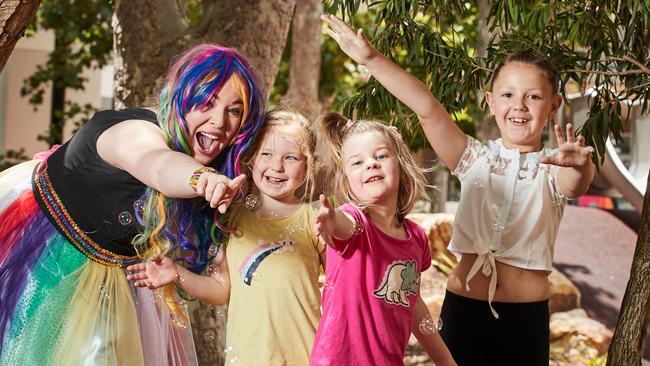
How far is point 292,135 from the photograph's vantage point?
2.43 m

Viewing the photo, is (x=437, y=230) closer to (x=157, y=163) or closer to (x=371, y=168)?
(x=371, y=168)

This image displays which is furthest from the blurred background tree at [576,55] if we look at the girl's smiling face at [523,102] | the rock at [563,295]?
the rock at [563,295]

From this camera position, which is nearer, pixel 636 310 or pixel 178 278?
pixel 178 278

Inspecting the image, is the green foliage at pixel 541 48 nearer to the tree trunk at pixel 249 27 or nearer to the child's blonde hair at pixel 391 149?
the child's blonde hair at pixel 391 149

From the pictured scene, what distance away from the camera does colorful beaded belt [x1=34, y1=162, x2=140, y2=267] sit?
2.37 metres

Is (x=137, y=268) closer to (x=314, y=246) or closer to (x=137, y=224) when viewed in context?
(x=137, y=224)

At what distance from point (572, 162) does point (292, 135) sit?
74 cm

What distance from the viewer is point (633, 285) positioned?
295 centimetres

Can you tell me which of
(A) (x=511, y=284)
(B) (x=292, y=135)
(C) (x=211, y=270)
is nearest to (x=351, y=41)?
(B) (x=292, y=135)

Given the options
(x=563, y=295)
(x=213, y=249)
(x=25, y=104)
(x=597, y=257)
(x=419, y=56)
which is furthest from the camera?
(x=25, y=104)

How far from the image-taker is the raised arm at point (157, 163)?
1795mm

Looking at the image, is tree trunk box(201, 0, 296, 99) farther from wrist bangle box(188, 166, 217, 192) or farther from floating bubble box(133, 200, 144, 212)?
wrist bangle box(188, 166, 217, 192)

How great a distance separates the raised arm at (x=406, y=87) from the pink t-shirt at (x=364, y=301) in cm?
34

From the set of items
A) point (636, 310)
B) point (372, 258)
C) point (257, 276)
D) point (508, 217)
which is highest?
point (508, 217)
